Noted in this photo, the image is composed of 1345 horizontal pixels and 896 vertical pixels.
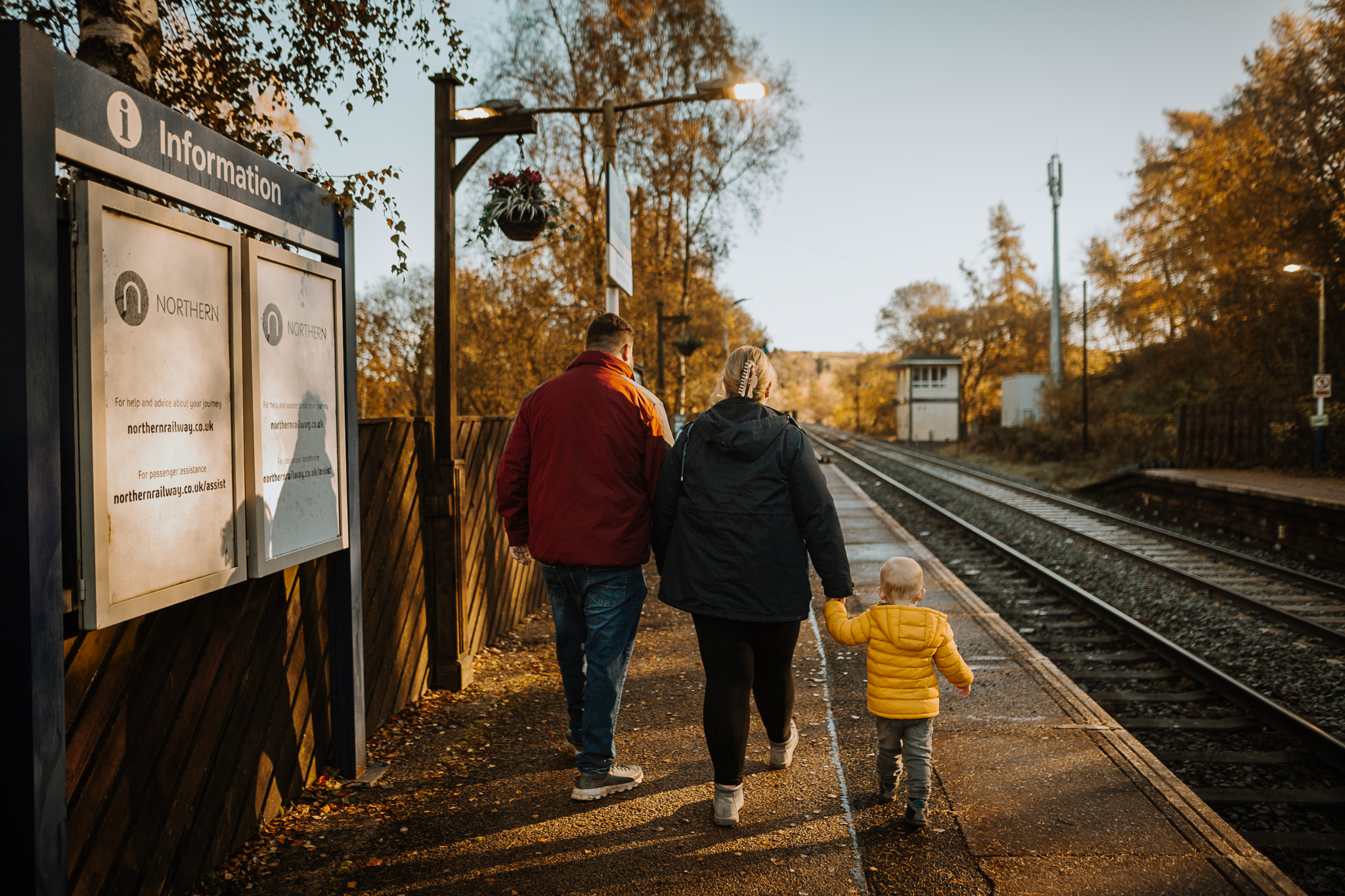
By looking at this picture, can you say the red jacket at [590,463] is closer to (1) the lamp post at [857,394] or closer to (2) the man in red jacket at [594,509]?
(2) the man in red jacket at [594,509]

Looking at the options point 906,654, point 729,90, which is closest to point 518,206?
point 729,90

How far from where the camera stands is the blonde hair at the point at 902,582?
3371mm

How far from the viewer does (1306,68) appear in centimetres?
2184

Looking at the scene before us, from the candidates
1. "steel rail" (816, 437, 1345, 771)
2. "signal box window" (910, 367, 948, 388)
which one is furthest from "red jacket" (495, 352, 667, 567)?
"signal box window" (910, 367, 948, 388)

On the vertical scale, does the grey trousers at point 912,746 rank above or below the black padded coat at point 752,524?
below

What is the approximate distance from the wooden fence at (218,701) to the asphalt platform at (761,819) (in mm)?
209

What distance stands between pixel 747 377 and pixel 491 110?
3424mm

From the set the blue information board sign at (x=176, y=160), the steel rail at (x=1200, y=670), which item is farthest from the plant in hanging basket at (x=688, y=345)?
the blue information board sign at (x=176, y=160)

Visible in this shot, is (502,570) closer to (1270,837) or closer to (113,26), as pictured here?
(113,26)

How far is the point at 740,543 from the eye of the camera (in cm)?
330

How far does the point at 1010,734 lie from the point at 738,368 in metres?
2.59

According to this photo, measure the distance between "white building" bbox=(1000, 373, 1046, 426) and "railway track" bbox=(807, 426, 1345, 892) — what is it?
34.5 metres

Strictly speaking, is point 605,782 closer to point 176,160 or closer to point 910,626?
point 910,626

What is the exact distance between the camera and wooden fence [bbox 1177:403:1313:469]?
775 inches
